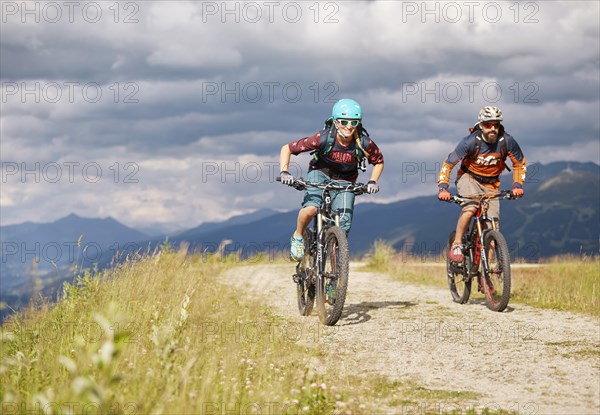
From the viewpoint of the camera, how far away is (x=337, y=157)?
28.3 ft

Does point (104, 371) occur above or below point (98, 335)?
above

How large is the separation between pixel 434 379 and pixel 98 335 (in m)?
3.41

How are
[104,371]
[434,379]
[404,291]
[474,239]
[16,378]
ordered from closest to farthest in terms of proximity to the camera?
[104,371] < [16,378] < [434,379] < [474,239] < [404,291]

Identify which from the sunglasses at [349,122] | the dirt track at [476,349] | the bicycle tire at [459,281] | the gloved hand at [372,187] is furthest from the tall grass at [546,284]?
the sunglasses at [349,122]

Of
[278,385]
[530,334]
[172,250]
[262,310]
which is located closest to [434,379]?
[278,385]

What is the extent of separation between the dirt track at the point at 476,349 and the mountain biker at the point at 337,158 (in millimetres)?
1417

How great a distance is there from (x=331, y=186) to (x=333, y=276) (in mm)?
1143

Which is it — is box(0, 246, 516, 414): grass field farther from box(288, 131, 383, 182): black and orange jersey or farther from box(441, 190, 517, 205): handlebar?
box(441, 190, 517, 205): handlebar

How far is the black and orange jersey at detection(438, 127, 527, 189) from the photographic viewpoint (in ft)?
32.1

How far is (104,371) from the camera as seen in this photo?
303 centimetres

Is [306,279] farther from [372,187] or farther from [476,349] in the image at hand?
[476,349]

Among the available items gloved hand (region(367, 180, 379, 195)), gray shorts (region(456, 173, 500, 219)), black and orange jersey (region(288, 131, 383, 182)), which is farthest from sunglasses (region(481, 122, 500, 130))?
gloved hand (region(367, 180, 379, 195))

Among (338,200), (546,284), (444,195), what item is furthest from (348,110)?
(546,284)

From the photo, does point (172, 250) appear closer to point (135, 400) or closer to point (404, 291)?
point (404, 291)
